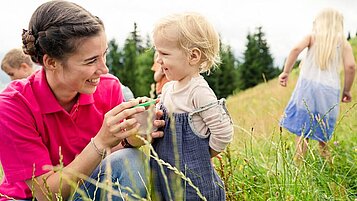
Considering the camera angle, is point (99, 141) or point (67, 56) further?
point (67, 56)

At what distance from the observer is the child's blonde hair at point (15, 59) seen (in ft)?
18.4

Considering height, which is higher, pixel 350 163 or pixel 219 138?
pixel 219 138

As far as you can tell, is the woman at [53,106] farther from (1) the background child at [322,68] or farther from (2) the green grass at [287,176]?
(1) the background child at [322,68]

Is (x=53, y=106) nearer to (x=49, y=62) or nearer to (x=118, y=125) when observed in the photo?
(x=49, y=62)

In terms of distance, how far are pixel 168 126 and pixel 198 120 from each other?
0.51ft

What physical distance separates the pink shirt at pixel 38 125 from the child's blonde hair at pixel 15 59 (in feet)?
10.1

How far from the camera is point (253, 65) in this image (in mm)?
44688

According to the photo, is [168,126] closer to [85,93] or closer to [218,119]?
[218,119]

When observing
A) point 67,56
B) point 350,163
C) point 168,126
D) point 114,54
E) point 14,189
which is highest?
point 67,56

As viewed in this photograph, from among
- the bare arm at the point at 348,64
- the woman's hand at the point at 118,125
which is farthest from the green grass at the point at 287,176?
the bare arm at the point at 348,64

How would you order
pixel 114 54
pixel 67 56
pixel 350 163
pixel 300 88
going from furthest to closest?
pixel 114 54 < pixel 300 88 < pixel 350 163 < pixel 67 56

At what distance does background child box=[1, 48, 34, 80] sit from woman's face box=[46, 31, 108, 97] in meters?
3.25

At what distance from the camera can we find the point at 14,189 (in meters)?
2.57

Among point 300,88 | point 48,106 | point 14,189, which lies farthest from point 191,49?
point 300,88
